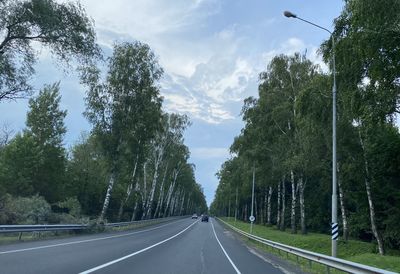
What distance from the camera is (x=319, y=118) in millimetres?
27250

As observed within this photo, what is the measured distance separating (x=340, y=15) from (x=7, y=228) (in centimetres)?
1804

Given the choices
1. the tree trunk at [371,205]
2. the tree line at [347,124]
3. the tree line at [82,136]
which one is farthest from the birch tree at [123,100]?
the tree trunk at [371,205]

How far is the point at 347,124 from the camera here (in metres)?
28.5

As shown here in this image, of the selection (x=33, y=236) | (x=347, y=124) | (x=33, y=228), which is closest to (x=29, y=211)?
(x=33, y=236)

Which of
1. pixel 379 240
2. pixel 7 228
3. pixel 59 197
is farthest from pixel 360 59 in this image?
pixel 59 197

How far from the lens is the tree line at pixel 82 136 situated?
73.7 ft

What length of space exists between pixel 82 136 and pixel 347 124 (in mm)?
56381

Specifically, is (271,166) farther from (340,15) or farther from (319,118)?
(340,15)

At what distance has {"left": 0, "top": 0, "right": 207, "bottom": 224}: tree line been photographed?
22.5 metres

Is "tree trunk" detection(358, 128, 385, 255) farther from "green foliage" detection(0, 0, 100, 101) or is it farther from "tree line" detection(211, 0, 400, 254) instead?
"green foliage" detection(0, 0, 100, 101)

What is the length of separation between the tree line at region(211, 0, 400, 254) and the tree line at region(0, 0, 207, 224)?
446 inches

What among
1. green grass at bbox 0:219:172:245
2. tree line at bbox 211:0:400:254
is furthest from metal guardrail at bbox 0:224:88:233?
tree line at bbox 211:0:400:254

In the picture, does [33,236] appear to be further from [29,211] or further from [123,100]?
[123,100]

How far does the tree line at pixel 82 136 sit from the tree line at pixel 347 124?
37.2 ft
